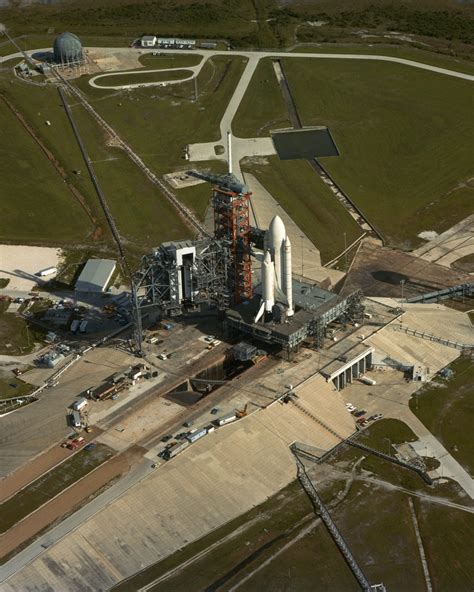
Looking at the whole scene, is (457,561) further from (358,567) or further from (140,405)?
(140,405)

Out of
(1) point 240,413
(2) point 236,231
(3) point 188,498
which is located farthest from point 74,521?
(2) point 236,231

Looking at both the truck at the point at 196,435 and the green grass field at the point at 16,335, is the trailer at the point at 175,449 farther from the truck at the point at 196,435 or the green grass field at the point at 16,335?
the green grass field at the point at 16,335

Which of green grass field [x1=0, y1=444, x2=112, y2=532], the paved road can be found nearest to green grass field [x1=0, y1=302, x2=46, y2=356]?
green grass field [x1=0, y1=444, x2=112, y2=532]

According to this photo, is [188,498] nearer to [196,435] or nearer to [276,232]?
[196,435]

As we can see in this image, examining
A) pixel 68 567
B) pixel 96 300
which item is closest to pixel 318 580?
pixel 68 567

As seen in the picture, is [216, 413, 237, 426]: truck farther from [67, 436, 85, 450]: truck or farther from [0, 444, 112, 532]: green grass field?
[67, 436, 85, 450]: truck

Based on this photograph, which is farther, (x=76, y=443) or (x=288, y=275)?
(x=288, y=275)
